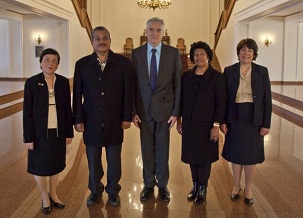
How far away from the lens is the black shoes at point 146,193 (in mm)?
4102

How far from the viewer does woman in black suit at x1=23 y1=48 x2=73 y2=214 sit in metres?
3.60

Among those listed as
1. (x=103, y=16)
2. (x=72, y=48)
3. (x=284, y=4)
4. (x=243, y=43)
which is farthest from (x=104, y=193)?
(x=103, y=16)

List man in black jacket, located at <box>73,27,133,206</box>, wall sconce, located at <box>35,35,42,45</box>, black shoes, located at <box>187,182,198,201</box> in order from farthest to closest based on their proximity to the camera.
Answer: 1. wall sconce, located at <box>35,35,42,45</box>
2. black shoes, located at <box>187,182,198,201</box>
3. man in black jacket, located at <box>73,27,133,206</box>

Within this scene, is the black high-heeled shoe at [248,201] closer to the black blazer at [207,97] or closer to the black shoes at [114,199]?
the black blazer at [207,97]

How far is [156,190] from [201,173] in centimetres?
61

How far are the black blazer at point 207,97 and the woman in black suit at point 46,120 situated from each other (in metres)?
1.20

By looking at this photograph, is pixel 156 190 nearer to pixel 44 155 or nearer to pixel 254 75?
pixel 44 155

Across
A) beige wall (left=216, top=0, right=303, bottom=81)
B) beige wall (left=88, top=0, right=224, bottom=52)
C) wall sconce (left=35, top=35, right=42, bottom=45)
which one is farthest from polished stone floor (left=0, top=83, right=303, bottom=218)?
beige wall (left=88, top=0, right=224, bottom=52)

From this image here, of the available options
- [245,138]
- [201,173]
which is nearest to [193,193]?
[201,173]

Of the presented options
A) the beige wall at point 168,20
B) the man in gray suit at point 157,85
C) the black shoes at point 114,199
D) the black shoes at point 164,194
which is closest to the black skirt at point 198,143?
the man in gray suit at point 157,85

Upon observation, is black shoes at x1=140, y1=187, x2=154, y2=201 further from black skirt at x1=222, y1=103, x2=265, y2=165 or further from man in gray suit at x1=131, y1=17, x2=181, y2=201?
black skirt at x1=222, y1=103, x2=265, y2=165

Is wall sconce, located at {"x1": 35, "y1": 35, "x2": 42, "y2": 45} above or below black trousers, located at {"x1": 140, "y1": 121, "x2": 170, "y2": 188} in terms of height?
above

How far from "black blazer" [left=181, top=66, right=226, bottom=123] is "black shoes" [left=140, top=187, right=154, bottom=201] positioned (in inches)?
36.5

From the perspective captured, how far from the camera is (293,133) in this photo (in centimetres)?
812
